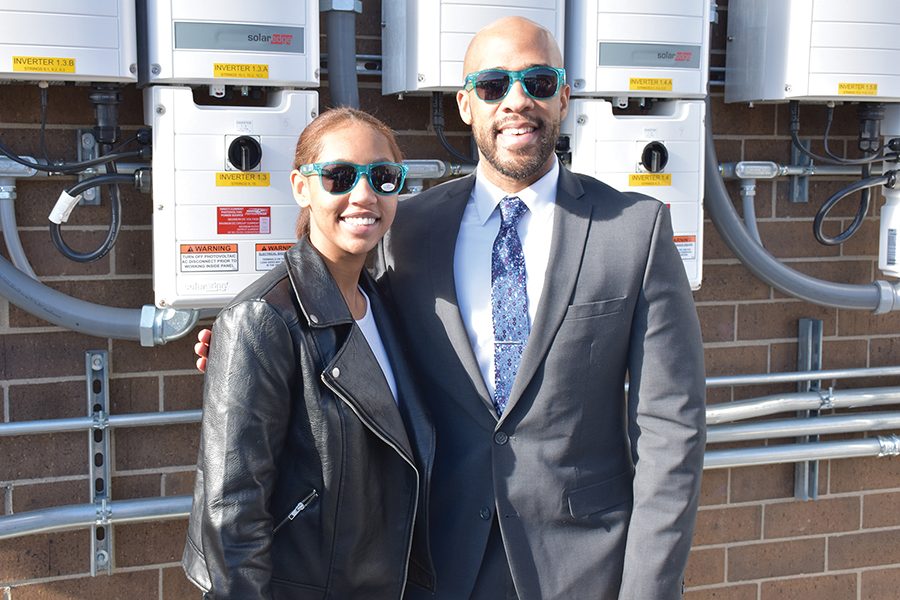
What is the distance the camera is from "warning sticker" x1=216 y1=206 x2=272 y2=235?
2.23 m

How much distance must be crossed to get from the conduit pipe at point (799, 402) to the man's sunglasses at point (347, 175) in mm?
1526

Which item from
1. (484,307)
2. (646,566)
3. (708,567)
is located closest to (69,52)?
(484,307)

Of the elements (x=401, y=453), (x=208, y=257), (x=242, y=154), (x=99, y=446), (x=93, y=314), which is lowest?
(x=99, y=446)

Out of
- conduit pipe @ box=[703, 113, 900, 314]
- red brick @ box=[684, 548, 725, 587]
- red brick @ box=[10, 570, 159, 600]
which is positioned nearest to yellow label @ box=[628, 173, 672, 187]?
conduit pipe @ box=[703, 113, 900, 314]

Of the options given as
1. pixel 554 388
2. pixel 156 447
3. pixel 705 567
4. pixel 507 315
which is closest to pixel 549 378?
pixel 554 388

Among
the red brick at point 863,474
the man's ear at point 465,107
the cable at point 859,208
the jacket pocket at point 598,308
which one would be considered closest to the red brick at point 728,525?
the red brick at point 863,474

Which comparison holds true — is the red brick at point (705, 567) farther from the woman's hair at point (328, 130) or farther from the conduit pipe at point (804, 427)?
the woman's hair at point (328, 130)

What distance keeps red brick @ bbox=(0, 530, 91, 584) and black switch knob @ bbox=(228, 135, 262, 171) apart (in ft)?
3.24

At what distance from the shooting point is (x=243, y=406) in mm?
1456

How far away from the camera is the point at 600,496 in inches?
68.4

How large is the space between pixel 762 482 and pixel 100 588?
71.5 inches

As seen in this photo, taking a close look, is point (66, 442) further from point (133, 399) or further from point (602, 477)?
point (602, 477)

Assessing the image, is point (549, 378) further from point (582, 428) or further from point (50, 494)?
point (50, 494)

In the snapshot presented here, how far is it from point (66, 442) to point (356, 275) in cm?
120
